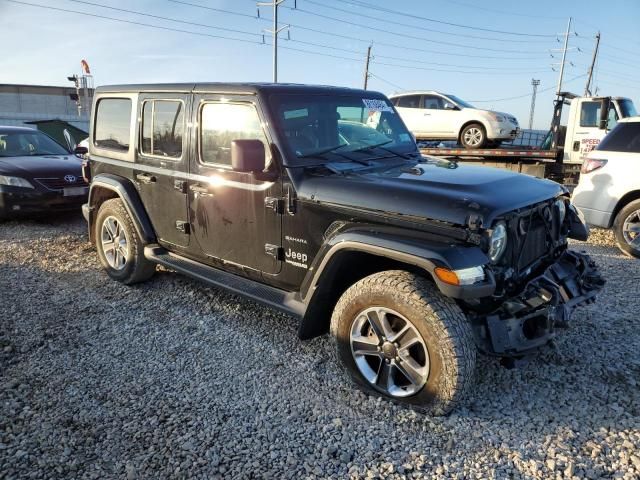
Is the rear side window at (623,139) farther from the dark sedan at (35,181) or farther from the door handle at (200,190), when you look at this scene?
the dark sedan at (35,181)

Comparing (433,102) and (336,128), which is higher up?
(433,102)

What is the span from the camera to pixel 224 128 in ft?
12.2

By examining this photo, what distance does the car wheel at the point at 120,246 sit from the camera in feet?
15.5

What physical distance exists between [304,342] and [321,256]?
3.34 ft

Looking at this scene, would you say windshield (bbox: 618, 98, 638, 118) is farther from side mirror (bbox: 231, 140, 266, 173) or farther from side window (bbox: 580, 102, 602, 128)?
side mirror (bbox: 231, 140, 266, 173)

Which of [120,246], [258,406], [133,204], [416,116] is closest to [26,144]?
[120,246]

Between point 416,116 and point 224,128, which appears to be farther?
point 416,116

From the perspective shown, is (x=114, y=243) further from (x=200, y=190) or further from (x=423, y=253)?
(x=423, y=253)

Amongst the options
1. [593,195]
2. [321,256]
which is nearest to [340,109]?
[321,256]

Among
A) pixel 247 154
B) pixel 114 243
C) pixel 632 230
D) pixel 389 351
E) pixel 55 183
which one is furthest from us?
→ pixel 55 183

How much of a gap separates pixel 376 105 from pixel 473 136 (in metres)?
9.41

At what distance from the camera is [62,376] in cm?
332

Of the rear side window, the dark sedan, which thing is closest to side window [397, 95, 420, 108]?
the rear side window

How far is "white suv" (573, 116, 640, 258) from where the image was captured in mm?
6180
